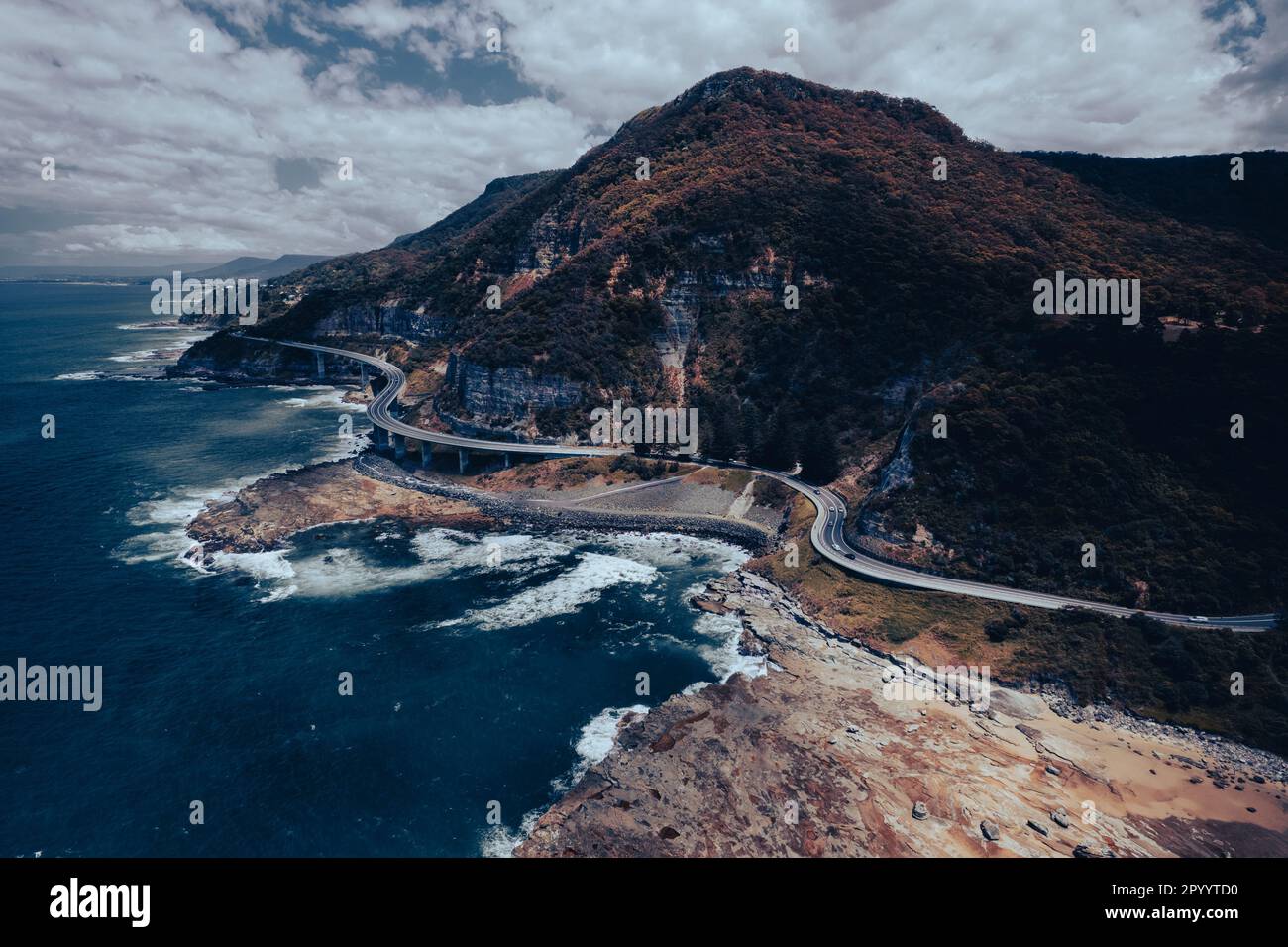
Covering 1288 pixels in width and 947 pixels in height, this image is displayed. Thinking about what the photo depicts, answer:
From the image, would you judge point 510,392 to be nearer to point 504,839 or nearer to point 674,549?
point 674,549

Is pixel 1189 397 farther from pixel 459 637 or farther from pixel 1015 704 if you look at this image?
pixel 459 637

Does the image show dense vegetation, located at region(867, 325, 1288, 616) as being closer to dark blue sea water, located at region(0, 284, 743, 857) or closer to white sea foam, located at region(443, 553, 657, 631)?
dark blue sea water, located at region(0, 284, 743, 857)

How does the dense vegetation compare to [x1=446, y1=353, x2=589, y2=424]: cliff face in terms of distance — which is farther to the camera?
[x1=446, y1=353, x2=589, y2=424]: cliff face

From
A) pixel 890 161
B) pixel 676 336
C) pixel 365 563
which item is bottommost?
pixel 365 563

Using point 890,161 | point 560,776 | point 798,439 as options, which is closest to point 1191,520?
point 798,439

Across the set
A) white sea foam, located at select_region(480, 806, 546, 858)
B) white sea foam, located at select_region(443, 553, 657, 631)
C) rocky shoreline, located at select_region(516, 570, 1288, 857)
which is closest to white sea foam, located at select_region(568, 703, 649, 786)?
rocky shoreline, located at select_region(516, 570, 1288, 857)

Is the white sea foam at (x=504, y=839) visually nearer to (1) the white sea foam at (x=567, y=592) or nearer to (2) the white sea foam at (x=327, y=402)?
(1) the white sea foam at (x=567, y=592)
